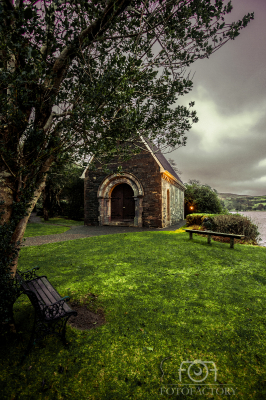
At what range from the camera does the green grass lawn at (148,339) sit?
2.09 m

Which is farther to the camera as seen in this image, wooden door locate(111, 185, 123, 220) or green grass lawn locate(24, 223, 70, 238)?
wooden door locate(111, 185, 123, 220)

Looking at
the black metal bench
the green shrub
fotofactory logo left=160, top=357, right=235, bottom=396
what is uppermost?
the green shrub

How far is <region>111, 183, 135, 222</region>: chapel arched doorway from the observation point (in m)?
15.8

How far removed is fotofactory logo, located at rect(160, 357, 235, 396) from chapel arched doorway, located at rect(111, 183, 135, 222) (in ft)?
44.2

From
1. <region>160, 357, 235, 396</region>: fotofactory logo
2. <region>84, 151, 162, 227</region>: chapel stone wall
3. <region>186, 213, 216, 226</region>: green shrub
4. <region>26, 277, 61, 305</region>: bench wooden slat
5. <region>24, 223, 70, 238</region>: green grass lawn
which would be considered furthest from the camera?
<region>84, 151, 162, 227</region>: chapel stone wall

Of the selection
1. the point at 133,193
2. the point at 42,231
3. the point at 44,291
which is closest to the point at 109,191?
the point at 133,193

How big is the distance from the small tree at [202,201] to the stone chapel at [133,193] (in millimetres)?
8807

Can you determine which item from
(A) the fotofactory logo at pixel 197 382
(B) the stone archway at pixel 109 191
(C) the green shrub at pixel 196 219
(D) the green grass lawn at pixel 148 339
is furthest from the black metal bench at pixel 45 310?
(B) the stone archway at pixel 109 191

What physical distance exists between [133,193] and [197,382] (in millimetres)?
13848

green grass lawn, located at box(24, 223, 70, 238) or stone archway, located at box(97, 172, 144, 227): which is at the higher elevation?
stone archway, located at box(97, 172, 144, 227)

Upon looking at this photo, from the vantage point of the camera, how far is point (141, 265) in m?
5.88

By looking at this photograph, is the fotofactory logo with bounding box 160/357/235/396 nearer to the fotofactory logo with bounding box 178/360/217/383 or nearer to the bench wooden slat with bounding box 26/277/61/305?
the fotofactory logo with bounding box 178/360/217/383

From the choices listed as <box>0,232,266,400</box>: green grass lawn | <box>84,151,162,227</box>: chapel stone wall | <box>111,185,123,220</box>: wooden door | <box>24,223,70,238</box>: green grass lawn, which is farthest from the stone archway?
<box>0,232,266,400</box>: green grass lawn

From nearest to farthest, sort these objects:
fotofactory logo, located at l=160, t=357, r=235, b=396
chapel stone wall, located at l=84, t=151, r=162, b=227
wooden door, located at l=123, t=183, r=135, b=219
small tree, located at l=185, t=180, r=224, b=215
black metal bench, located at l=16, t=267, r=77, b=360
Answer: fotofactory logo, located at l=160, t=357, r=235, b=396 → black metal bench, located at l=16, t=267, r=77, b=360 → chapel stone wall, located at l=84, t=151, r=162, b=227 → wooden door, located at l=123, t=183, r=135, b=219 → small tree, located at l=185, t=180, r=224, b=215
